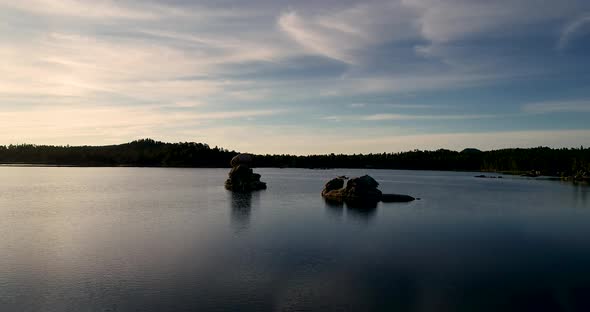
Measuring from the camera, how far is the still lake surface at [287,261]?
19.7m

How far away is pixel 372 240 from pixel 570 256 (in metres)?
14.3

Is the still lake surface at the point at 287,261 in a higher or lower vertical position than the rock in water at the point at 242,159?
lower

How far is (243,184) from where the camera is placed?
297ft

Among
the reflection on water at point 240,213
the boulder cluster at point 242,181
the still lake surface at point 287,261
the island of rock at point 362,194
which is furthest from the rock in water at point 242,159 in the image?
the still lake surface at point 287,261

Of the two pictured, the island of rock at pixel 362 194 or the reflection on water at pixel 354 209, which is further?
the island of rock at pixel 362 194

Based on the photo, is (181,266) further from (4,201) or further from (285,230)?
(4,201)

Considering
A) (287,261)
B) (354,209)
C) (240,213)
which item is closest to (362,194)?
(354,209)

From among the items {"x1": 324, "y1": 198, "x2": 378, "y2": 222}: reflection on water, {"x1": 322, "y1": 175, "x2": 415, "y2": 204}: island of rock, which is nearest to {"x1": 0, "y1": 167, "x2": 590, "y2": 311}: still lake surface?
{"x1": 324, "y1": 198, "x2": 378, "y2": 222}: reflection on water

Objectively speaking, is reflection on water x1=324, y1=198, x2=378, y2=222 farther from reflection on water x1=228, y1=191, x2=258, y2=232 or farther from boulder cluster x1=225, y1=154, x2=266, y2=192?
boulder cluster x1=225, y1=154, x2=266, y2=192

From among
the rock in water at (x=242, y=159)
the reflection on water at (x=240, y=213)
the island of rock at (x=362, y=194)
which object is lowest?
the reflection on water at (x=240, y=213)

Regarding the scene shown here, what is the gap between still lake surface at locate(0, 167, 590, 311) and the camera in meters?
19.7

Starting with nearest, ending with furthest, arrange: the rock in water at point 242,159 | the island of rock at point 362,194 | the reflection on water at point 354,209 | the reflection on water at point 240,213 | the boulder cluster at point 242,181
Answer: the reflection on water at point 240,213 < the reflection on water at point 354,209 < the island of rock at point 362,194 < the boulder cluster at point 242,181 < the rock in water at point 242,159

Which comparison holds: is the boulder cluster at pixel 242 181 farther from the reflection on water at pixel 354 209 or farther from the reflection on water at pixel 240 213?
the reflection on water at pixel 354 209

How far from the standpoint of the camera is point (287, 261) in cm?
2714
